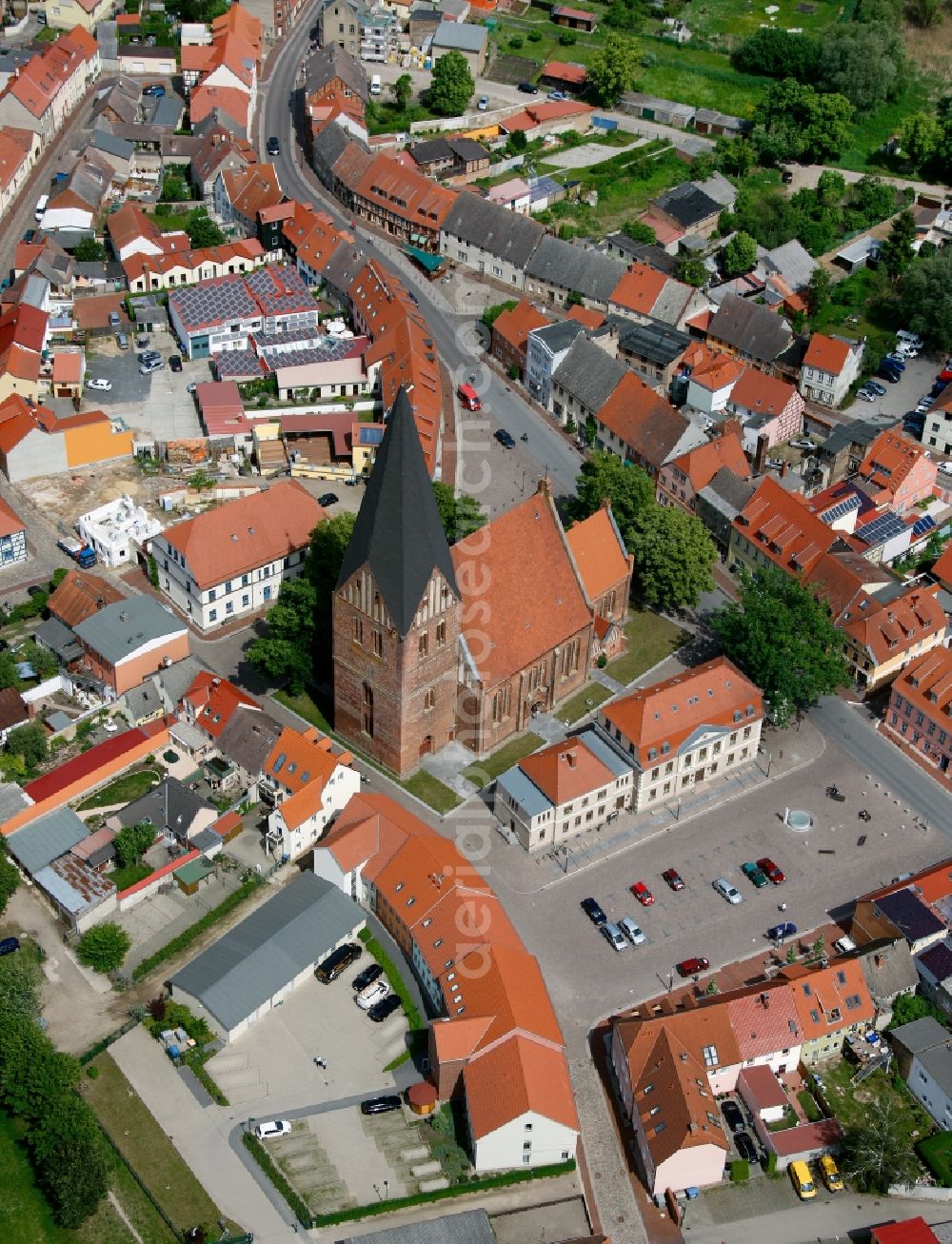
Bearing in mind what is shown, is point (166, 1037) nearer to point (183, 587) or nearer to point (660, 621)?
point (183, 587)

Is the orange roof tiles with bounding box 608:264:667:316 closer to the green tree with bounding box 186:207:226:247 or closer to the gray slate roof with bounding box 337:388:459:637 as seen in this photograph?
the green tree with bounding box 186:207:226:247

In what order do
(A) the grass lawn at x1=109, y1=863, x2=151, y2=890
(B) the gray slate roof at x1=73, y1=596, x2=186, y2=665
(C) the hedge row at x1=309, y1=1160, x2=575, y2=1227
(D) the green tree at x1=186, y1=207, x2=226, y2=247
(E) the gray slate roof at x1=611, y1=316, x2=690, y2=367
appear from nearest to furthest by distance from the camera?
(C) the hedge row at x1=309, y1=1160, x2=575, y2=1227, (A) the grass lawn at x1=109, y1=863, x2=151, y2=890, (B) the gray slate roof at x1=73, y1=596, x2=186, y2=665, (E) the gray slate roof at x1=611, y1=316, x2=690, y2=367, (D) the green tree at x1=186, y1=207, x2=226, y2=247

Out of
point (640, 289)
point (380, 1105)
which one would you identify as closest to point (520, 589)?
point (380, 1105)

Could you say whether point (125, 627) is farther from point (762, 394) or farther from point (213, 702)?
point (762, 394)

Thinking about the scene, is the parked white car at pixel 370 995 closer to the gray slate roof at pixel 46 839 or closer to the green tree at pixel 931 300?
the gray slate roof at pixel 46 839

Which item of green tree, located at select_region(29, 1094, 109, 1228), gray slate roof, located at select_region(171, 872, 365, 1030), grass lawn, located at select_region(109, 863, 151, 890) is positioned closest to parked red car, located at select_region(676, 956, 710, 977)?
gray slate roof, located at select_region(171, 872, 365, 1030)

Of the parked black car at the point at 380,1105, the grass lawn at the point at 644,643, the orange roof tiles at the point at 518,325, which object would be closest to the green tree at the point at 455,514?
the grass lawn at the point at 644,643

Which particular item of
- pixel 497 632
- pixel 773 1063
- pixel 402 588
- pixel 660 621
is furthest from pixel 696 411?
pixel 773 1063
